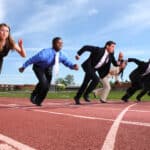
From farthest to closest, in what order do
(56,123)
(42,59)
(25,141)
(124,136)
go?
(42,59)
(56,123)
(124,136)
(25,141)

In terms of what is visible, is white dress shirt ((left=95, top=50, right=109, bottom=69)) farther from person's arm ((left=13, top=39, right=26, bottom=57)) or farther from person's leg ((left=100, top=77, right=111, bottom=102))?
person's arm ((left=13, top=39, right=26, bottom=57))

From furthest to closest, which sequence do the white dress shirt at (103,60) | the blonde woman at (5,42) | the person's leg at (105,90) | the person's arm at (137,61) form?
the person's arm at (137,61)
the person's leg at (105,90)
the white dress shirt at (103,60)
the blonde woman at (5,42)

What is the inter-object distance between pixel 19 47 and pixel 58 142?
11.8 ft

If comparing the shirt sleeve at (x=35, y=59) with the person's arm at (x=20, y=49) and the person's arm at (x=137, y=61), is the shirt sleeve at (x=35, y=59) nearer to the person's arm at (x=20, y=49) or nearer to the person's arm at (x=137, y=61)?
the person's arm at (x=20, y=49)

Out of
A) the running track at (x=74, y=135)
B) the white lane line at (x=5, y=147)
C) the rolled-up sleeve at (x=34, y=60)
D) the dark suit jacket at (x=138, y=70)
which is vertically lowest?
the running track at (x=74, y=135)

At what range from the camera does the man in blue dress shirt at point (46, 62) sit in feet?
44.0

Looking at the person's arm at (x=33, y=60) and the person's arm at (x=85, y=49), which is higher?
the person's arm at (x=85, y=49)

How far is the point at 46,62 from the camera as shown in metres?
13.5

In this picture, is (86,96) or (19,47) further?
(86,96)

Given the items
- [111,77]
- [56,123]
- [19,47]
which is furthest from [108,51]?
[56,123]

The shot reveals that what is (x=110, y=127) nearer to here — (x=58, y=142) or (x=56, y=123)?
(x=56, y=123)

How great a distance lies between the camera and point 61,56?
13.7m

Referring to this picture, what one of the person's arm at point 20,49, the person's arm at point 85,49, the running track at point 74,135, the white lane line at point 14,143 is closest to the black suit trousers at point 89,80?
the person's arm at point 85,49

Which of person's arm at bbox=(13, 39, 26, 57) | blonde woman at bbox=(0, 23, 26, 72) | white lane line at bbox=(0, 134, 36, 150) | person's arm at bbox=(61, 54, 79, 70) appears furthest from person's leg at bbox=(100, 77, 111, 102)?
white lane line at bbox=(0, 134, 36, 150)
